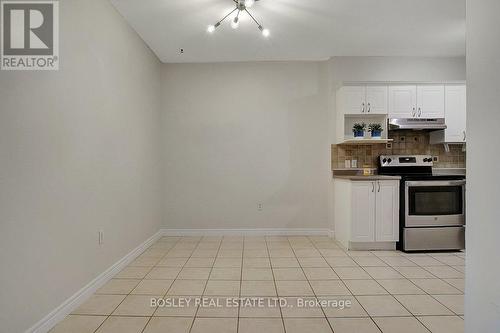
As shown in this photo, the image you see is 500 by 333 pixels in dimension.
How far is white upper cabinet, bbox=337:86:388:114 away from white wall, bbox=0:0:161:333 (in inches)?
110

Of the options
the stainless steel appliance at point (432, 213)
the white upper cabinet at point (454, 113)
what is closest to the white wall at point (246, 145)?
the stainless steel appliance at point (432, 213)

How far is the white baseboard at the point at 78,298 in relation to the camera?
1.74m

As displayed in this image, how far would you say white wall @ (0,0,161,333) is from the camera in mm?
1540

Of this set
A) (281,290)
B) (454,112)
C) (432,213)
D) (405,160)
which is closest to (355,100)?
(405,160)

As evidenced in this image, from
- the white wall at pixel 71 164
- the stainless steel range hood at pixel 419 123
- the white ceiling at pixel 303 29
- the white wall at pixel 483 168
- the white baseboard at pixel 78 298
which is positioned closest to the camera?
the white wall at pixel 483 168

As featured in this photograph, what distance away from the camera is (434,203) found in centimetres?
350

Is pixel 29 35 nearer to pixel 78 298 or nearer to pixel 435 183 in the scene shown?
pixel 78 298

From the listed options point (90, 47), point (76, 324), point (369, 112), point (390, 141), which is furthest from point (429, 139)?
point (76, 324)

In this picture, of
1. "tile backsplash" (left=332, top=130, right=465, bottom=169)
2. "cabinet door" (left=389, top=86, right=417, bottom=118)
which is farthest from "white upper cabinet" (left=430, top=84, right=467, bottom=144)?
"cabinet door" (left=389, top=86, right=417, bottom=118)

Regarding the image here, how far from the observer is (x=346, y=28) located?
3.24 meters

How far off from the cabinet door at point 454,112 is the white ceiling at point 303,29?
0.58 m

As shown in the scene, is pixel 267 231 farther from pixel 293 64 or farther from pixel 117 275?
pixel 293 64

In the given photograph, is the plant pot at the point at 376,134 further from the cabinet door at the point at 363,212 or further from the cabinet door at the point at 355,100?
the cabinet door at the point at 363,212

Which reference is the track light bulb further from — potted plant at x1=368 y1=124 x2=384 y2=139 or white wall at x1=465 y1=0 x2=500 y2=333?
potted plant at x1=368 y1=124 x2=384 y2=139
